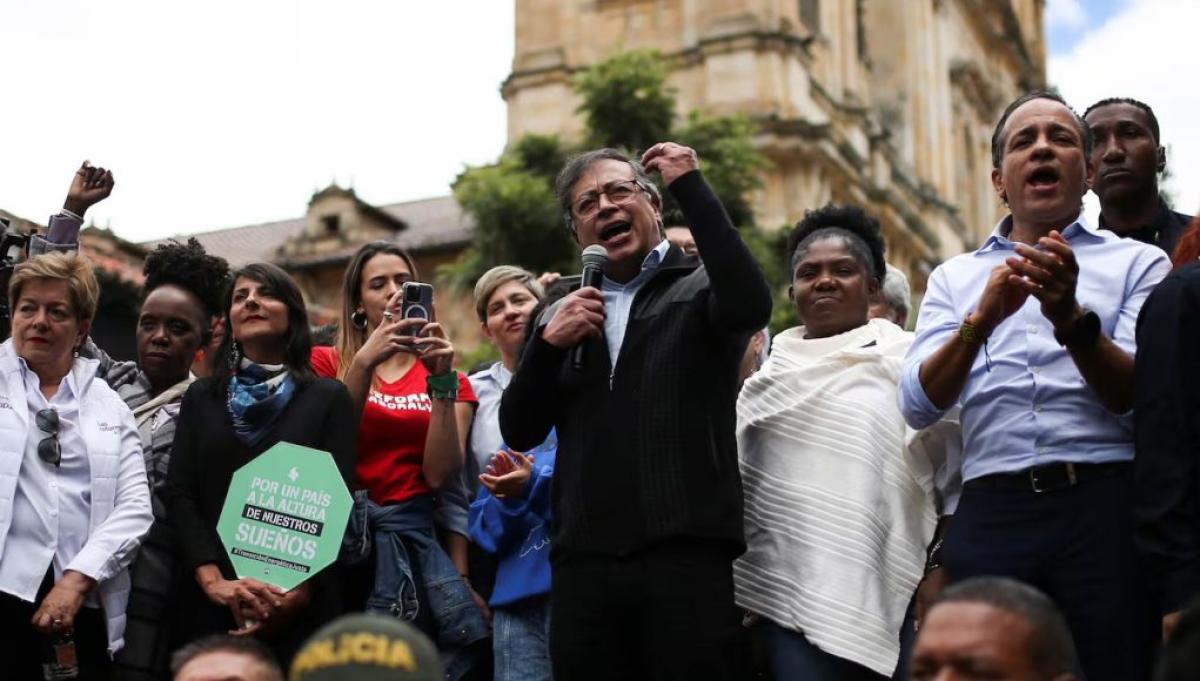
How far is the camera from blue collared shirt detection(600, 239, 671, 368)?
5.39 metres

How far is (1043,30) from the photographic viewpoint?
69.0 metres

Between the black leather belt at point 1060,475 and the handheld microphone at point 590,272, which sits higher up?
the handheld microphone at point 590,272

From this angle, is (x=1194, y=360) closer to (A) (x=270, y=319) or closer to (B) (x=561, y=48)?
(A) (x=270, y=319)

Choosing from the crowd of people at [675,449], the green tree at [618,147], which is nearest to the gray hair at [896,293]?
the crowd of people at [675,449]

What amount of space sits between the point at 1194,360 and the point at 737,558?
1676 mm

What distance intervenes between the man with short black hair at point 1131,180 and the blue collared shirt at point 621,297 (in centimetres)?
183

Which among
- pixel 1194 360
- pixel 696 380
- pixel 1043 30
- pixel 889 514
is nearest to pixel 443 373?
pixel 696 380

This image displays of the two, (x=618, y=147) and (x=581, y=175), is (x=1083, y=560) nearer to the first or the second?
(x=581, y=175)

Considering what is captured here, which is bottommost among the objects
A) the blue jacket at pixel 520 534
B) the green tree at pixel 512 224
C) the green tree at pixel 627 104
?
the blue jacket at pixel 520 534

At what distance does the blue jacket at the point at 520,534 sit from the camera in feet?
20.7

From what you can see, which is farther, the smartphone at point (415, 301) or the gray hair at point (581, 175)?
the smartphone at point (415, 301)

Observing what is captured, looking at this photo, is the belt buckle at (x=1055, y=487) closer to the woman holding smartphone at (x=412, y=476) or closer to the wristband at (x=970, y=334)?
the wristband at (x=970, y=334)

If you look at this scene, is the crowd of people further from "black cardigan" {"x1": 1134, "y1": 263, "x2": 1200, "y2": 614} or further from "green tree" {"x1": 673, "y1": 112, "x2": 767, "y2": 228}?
"green tree" {"x1": 673, "y1": 112, "x2": 767, "y2": 228}

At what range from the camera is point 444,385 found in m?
6.17
